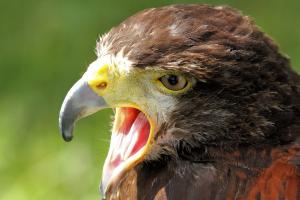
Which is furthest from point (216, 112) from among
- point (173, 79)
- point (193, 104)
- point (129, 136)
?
point (129, 136)

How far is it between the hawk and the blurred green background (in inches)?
50.2

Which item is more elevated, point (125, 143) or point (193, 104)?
point (193, 104)

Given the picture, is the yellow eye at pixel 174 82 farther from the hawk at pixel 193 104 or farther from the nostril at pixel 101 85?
the nostril at pixel 101 85

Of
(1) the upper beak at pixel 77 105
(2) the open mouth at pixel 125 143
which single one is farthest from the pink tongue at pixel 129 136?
(1) the upper beak at pixel 77 105

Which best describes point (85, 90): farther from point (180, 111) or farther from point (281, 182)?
point (281, 182)

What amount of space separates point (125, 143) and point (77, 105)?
0.24 m

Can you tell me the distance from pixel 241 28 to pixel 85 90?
58 centimetres

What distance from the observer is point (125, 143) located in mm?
3285

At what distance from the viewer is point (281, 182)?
9.96 ft

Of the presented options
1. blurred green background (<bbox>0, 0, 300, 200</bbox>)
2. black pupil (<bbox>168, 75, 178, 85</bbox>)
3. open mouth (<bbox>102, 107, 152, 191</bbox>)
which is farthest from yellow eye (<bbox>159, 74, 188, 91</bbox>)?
blurred green background (<bbox>0, 0, 300, 200</bbox>)

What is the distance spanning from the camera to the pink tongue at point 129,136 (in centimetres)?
326

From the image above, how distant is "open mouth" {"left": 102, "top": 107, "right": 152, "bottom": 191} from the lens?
3.22 m

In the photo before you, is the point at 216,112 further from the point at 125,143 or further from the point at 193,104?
the point at 125,143

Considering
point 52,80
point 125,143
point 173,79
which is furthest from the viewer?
point 52,80
